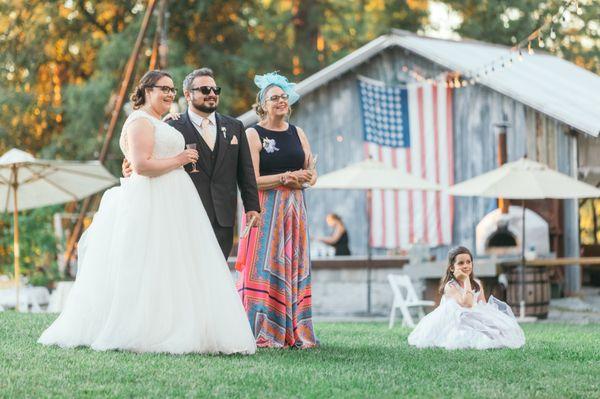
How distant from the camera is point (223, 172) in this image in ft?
29.5

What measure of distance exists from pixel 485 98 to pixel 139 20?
1301cm

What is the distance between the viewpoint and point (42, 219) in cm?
2584

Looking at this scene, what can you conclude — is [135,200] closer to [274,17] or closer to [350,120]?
[350,120]

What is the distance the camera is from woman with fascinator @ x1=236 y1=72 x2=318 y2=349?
30.6 feet

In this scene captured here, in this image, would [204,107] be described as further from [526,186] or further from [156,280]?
[526,186]

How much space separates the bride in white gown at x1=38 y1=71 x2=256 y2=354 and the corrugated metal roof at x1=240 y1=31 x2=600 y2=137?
1173 centimetres

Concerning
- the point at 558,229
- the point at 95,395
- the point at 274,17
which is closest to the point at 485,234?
the point at 558,229

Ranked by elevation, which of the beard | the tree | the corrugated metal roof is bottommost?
A: the beard

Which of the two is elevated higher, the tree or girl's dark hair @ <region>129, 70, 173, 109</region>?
the tree

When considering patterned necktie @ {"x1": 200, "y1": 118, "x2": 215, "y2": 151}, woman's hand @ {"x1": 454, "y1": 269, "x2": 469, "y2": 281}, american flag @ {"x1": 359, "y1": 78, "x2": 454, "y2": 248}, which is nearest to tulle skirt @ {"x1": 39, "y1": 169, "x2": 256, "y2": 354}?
patterned necktie @ {"x1": 200, "y1": 118, "x2": 215, "y2": 151}

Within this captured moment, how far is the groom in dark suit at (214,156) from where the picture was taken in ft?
29.2

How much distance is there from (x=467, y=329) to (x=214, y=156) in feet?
9.34

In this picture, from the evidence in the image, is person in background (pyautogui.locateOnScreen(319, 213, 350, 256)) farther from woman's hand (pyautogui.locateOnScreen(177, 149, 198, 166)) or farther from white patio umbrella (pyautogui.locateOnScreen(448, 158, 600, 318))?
woman's hand (pyautogui.locateOnScreen(177, 149, 198, 166))

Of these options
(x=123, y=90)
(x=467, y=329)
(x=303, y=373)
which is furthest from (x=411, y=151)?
(x=303, y=373)
